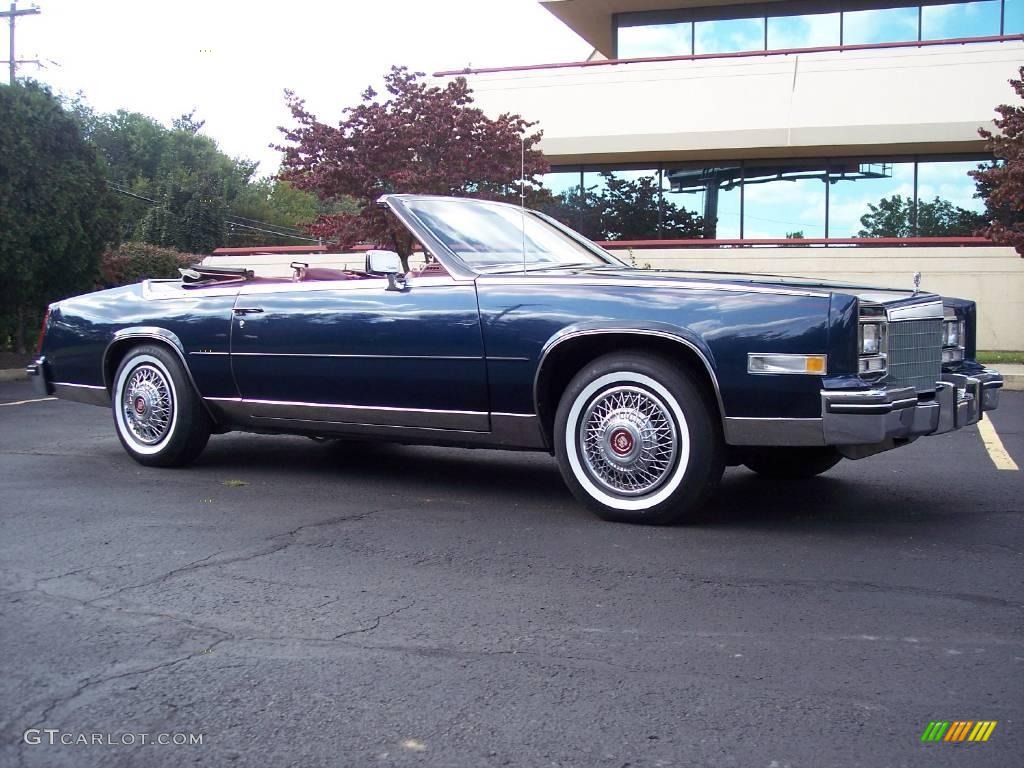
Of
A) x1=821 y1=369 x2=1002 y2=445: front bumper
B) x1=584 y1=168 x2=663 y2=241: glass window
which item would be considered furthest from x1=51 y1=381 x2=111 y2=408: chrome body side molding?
x1=584 y1=168 x2=663 y2=241: glass window

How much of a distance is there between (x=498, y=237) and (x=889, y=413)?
96.3 inches

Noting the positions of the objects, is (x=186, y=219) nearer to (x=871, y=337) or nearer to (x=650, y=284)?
(x=650, y=284)

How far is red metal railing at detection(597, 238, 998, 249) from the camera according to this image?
19.7 metres

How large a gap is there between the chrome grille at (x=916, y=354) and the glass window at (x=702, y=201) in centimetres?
1700

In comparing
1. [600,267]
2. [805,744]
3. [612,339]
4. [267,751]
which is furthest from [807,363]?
→ [267,751]

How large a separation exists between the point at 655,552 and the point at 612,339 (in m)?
1.08

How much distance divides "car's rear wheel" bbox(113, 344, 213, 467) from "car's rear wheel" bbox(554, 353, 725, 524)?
257 cm

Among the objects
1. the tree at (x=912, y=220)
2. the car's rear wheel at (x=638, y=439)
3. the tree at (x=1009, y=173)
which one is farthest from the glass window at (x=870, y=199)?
the car's rear wheel at (x=638, y=439)

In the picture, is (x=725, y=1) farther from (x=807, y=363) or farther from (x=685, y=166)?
(x=807, y=363)

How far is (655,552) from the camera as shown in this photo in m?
4.37

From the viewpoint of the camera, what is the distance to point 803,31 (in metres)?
22.5

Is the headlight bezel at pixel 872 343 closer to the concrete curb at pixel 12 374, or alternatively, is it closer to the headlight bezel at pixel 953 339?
the headlight bezel at pixel 953 339

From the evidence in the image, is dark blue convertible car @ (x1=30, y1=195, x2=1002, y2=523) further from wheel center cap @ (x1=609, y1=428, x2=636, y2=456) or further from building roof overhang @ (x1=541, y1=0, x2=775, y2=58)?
building roof overhang @ (x1=541, y1=0, x2=775, y2=58)

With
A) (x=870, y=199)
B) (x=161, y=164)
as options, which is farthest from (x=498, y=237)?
(x=161, y=164)
